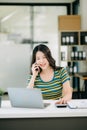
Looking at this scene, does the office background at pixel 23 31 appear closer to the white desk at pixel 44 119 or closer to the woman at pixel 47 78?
the woman at pixel 47 78

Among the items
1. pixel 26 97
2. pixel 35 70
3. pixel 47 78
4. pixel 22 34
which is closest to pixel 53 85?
pixel 47 78

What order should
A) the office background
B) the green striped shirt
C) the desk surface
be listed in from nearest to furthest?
the desk surface → the green striped shirt → the office background

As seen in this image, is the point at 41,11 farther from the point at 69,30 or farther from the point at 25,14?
the point at 69,30

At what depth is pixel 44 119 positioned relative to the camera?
2.12 metres

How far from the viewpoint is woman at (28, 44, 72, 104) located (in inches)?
110

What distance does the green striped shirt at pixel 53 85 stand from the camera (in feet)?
9.18

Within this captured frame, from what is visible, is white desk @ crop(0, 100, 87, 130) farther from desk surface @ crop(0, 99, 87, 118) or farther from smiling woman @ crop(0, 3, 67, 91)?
smiling woman @ crop(0, 3, 67, 91)

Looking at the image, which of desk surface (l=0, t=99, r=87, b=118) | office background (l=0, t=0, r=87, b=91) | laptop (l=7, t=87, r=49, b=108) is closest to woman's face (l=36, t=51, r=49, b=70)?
laptop (l=7, t=87, r=49, b=108)

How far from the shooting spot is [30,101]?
2.20 meters

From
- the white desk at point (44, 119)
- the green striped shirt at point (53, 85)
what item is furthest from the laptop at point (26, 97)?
the green striped shirt at point (53, 85)

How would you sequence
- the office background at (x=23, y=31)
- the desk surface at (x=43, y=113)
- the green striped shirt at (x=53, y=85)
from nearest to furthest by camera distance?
the desk surface at (x=43, y=113), the green striped shirt at (x=53, y=85), the office background at (x=23, y=31)

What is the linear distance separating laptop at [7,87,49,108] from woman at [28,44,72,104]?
522mm

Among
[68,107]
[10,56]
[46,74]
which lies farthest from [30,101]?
[10,56]

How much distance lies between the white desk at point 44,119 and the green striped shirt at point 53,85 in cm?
60
